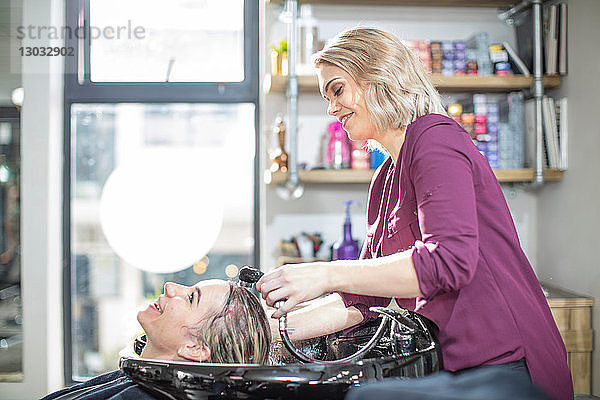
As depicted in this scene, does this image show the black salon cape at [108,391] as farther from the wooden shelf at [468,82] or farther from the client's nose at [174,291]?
the wooden shelf at [468,82]

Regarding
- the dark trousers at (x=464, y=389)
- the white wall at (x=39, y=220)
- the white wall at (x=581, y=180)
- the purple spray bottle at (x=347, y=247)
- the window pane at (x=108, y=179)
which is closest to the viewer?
the dark trousers at (x=464, y=389)

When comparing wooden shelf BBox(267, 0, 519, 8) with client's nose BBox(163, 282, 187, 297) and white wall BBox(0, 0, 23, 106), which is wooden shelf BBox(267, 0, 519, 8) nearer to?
white wall BBox(0, 0, 23, 106)

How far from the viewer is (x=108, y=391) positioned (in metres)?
1.24

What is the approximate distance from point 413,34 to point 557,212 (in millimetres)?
1040

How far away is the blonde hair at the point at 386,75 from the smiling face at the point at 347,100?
0.02 m

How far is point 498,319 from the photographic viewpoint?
124cm

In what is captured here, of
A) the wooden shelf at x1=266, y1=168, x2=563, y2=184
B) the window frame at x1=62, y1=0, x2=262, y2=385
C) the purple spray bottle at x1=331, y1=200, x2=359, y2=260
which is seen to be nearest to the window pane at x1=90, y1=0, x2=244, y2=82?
the window frame at x1=62, y1=0, x2=262, y2=385

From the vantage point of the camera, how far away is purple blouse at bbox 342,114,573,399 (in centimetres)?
114

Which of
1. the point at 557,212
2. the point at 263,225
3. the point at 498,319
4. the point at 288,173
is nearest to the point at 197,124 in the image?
the point at 263,225

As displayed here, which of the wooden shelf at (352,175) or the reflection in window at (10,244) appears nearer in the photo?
the wooden shelf at (352,175)

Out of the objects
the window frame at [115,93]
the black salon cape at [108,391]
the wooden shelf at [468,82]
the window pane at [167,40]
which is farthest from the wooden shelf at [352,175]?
the black salon cape at [108,391]

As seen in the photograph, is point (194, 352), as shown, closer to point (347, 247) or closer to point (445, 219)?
point (445, 219)

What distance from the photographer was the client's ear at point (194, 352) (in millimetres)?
1312

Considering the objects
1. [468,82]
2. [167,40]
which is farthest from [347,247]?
[167,40]
